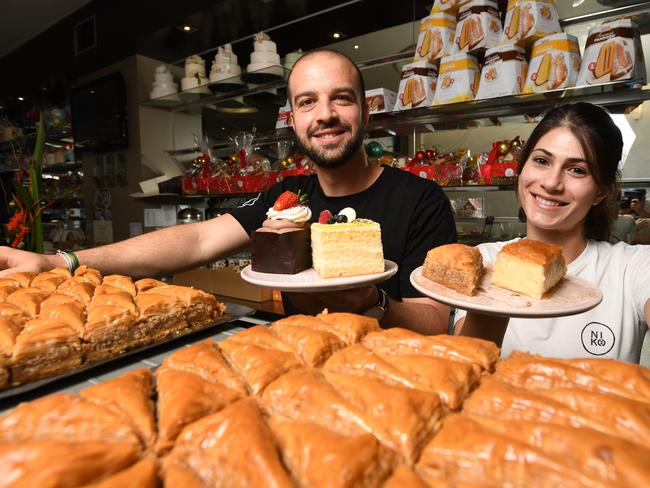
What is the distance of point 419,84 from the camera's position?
2963mm

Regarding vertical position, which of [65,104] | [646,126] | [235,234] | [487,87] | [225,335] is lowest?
[225,335]

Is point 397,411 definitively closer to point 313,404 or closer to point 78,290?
point 313,404

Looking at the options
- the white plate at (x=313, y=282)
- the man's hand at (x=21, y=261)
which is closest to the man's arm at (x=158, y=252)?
the man's hand at (x=21, y=261)

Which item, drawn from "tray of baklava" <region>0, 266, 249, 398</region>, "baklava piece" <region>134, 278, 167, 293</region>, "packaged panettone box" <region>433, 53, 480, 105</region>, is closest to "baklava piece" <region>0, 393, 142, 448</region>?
"tray of baklava" <region>0, 266, 249, 398</region>

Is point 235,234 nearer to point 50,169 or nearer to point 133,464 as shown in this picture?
point 133,464

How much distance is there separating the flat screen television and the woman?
505 centimetres

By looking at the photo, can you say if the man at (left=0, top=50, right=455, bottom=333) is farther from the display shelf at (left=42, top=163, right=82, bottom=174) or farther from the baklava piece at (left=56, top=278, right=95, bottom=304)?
the display shelf at (left=42, top=163, right=82, bottom=174)

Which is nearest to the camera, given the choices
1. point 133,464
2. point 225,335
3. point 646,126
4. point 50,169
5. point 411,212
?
point 133,464

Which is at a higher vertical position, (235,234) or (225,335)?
(235,234)

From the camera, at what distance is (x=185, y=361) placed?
2.91 feet

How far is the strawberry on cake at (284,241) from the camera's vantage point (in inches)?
67.7

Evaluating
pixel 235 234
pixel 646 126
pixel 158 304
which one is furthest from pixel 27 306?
pixel 646 126

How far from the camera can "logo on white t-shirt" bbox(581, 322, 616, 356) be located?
180 cm

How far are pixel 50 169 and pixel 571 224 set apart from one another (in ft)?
26.6
